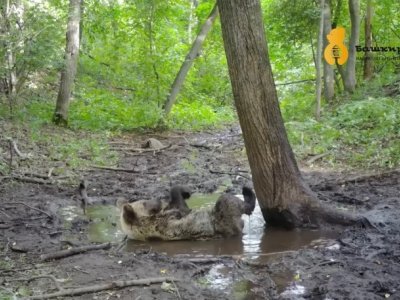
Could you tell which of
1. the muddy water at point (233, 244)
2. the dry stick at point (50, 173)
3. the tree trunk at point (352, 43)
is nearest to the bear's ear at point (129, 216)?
the muddy water at point (233, 244)

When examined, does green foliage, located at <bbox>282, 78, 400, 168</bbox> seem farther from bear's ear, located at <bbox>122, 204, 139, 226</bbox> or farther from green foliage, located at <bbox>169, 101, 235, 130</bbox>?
green foliage, located at <bbox>169, 101, 235, 130</bbox>

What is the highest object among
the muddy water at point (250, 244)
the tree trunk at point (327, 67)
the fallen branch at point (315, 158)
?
the tree trunk at point (327, 67)

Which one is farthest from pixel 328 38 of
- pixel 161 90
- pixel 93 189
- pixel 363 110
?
pixel 93 189

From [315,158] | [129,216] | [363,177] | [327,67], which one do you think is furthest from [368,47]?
[129,216]

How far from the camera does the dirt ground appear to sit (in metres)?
4.54

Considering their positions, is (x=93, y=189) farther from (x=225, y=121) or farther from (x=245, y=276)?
Answer: (x=225, y=121)

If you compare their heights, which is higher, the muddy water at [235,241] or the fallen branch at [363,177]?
the fallen branch at [363,177]

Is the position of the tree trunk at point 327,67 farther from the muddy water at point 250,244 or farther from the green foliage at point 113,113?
the muddy water at point 250,244

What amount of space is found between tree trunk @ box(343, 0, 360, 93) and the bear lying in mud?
10935 mm

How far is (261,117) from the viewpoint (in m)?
6.38

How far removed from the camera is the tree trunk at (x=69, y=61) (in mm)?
14102

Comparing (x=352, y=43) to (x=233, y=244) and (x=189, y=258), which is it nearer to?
(x=233, y=244)

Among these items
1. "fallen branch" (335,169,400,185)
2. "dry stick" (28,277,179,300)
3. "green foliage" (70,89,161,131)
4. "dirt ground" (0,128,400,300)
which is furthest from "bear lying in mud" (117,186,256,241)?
"green foliage" (70,89,161,131)

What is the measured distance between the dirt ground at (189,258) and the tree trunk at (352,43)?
796cm
